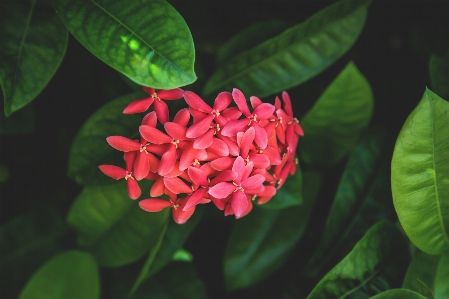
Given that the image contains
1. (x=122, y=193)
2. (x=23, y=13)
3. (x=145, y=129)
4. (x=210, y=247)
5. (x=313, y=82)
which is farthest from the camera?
Result: (x=210, y=247)

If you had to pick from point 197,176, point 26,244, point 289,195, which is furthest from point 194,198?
point 26,244

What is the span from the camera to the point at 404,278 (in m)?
0.95

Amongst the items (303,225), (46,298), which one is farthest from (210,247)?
(46,298)

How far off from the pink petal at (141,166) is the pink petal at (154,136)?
3 cm

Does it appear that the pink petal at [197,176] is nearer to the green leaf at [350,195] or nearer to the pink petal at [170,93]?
the pink petal at [170,93]

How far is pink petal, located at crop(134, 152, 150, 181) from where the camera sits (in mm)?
776

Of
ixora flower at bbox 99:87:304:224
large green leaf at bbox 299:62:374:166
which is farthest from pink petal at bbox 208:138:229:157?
large green leaf at bbox 299:62:374:166

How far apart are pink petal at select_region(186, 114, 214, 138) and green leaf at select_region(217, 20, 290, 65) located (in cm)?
30

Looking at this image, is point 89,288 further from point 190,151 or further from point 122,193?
point 190,151

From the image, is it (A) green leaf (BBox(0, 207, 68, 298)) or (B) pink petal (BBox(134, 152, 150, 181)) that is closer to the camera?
(B) pink petal (BBox(134, 152, 150, 181))

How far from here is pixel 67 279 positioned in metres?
1.08

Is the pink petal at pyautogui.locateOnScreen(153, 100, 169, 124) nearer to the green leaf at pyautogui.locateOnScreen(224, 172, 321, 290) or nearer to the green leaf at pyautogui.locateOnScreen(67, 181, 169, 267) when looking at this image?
the green leaf at pyautogui.locateOnScreen(67, 181, 169, 267)

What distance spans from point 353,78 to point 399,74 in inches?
9.9

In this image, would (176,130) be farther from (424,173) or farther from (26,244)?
(26,244)
